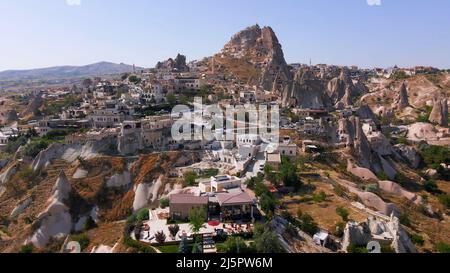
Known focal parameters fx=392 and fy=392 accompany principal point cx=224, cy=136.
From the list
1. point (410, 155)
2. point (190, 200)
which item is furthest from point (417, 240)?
point (410, 155)

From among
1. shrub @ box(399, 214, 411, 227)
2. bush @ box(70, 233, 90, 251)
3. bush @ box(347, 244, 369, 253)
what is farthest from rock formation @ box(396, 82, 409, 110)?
bush @ box(70, 233, 90, 251)

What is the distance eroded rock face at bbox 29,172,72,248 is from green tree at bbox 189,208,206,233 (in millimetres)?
Answer: 13739

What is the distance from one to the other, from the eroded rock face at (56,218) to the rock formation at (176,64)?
5129cm

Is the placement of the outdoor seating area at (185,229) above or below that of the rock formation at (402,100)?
below

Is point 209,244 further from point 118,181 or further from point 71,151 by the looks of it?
point 71,151

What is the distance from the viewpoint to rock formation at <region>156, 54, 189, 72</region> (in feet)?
269

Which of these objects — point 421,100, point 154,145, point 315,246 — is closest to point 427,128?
point 421,100

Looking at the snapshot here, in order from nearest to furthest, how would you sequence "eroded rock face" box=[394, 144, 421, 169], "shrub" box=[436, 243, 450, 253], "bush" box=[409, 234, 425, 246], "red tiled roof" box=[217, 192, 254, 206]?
"shrub" box=[436, 243, 450, 253] → "red tiled roof" box=[217, 192, 254, 206] → "bush" box=[409, 234, 425, 246] → "eroded rock face" box=[394, 144, 421, 169]

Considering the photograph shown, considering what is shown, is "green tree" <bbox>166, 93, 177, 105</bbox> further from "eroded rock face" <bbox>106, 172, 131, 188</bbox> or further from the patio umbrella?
the patio umbrella

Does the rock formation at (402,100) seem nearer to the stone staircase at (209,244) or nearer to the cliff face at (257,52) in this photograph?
the cliff face at (257,52)

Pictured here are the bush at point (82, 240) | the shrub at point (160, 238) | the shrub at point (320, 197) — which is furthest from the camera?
the shrub at point (320, 197)

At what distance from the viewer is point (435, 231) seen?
2589 centimetres

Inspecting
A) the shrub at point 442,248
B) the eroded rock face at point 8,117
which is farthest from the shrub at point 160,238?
the eroded rock face at point 8,117

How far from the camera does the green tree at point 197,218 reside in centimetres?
1923
